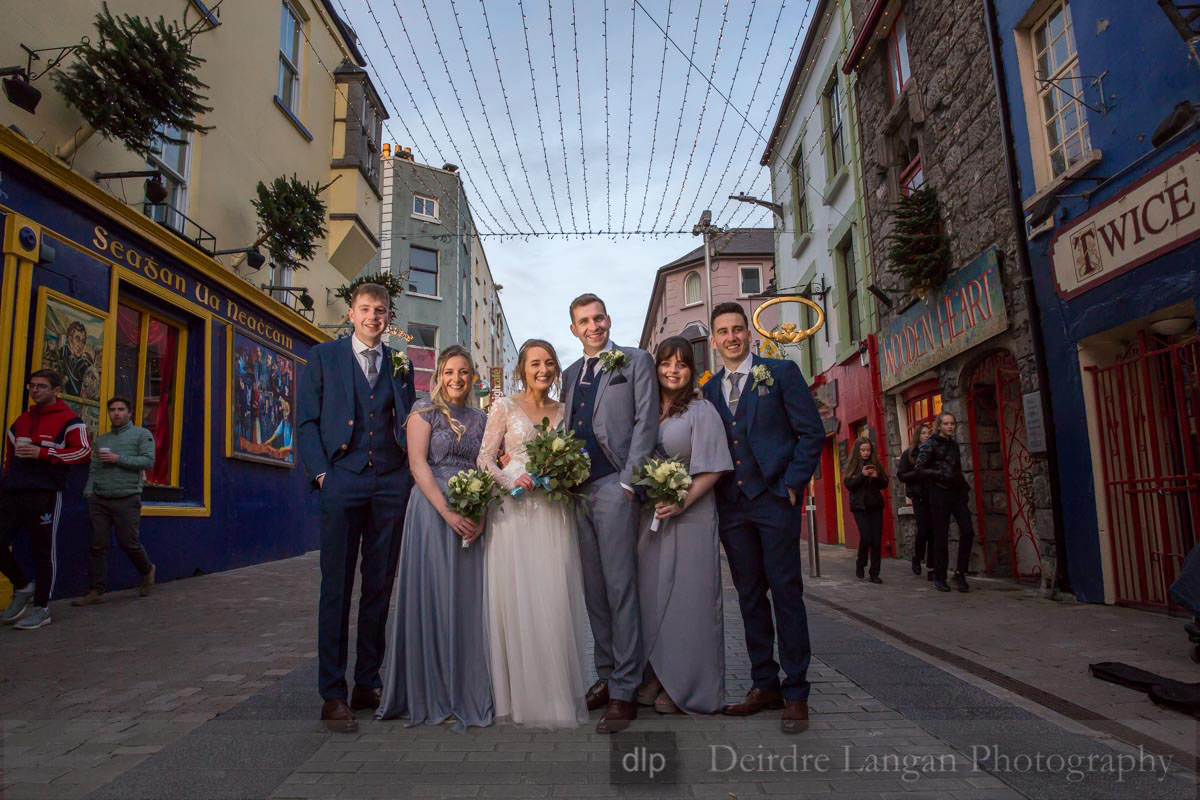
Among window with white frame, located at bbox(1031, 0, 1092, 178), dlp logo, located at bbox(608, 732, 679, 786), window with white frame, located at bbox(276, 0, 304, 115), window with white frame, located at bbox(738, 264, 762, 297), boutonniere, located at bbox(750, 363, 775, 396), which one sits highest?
window with white frame, located at bbox(738, 264, 762, 297)

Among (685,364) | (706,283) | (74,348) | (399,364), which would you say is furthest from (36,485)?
(706,283)

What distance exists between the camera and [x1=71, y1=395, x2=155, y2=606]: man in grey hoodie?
7.23 meters

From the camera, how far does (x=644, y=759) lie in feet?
10.1

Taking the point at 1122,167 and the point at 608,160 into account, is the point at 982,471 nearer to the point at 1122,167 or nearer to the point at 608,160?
the point at 1122,167

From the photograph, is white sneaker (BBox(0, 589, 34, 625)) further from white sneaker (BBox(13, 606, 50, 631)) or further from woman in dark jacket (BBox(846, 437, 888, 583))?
woman in dark jacket (BBox(846, 437, 888, 583))

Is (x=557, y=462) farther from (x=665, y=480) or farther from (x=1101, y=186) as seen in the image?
(x=1101, y=186)

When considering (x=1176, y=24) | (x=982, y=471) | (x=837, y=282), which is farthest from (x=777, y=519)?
(x=837, y=282)

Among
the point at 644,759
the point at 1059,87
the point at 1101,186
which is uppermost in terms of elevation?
the point at 1059,87

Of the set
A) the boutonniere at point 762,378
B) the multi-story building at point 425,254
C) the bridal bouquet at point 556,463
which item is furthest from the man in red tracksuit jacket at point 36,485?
the multi-story building at point 425,254

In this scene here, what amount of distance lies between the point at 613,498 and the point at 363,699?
1606mm

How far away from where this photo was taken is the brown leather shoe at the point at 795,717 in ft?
11.4

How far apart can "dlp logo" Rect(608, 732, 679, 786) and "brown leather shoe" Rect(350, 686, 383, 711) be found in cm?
131

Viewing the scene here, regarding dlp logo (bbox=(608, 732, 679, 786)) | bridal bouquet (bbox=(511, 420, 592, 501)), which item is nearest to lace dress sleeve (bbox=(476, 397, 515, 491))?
bridal bouquet (bbox=(511, 420, 592, 501))

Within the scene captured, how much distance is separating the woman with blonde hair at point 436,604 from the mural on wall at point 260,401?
26.4ft
